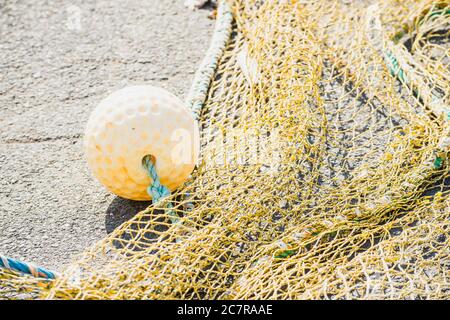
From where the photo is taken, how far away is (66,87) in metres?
3.73

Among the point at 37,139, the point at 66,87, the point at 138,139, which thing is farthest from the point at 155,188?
the point at 66,87

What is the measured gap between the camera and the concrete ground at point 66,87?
292cm

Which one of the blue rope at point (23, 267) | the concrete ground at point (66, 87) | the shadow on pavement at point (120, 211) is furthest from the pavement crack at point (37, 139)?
the blue rope at point (23, 267)

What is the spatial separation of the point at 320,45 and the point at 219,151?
995mm

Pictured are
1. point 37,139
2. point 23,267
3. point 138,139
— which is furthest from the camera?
point 37,139

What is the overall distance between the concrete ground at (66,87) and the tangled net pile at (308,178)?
8.9 inches

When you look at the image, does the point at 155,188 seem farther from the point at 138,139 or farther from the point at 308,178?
the point at 308,178

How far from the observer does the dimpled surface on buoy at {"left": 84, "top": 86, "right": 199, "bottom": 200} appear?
8.65 ft

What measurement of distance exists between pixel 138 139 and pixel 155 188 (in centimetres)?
21

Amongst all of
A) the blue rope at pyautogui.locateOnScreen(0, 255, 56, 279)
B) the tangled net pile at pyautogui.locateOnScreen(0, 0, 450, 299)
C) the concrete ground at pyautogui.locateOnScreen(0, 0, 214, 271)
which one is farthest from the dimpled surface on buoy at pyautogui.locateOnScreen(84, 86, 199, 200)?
the blue rope at pyautogui.locateOnScreen(0, 255, 56, 279)

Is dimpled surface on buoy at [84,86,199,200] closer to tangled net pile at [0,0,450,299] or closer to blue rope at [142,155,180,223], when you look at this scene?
blue rope at [142,155,180,223]

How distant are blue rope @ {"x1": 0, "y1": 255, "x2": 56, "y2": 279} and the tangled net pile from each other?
0.03 meters
